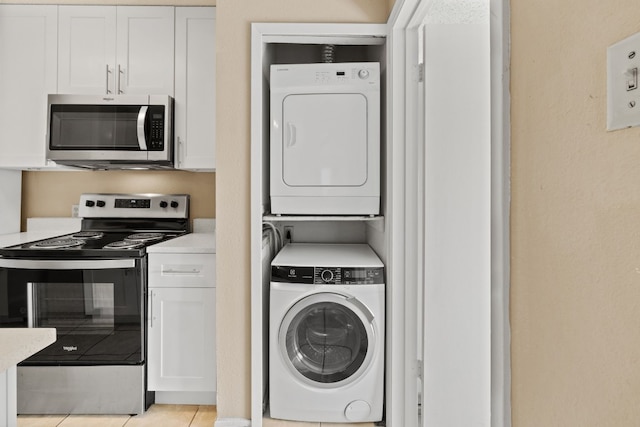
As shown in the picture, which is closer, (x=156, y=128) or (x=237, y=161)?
(x=237, y=161)

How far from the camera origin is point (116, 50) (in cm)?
279

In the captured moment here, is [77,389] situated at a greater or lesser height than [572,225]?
lesser

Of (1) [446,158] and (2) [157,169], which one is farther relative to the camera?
(2) [157,169]

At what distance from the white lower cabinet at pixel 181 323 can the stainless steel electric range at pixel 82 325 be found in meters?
0.06

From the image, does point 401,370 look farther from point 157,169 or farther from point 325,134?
point 157,169

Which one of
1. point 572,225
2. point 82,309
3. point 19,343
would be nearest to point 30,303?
point 82,309

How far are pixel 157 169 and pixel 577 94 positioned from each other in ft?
9.48

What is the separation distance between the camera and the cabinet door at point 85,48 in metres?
2.79

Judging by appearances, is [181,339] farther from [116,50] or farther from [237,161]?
[116,50]

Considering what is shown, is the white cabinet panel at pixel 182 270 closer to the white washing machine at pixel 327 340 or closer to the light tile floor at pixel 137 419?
the white washing machine at pixel 327 340

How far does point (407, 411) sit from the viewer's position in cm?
199

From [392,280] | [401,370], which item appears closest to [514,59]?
[392,280]

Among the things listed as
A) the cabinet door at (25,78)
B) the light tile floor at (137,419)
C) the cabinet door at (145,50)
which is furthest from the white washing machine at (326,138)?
the cabinet door at (25,78)

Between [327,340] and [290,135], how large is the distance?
1087 mm
